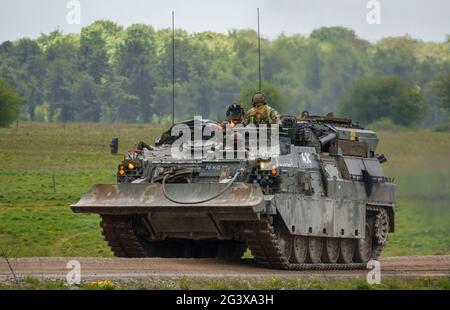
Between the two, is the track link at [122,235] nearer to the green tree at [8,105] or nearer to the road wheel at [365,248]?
the road wheel at [365,248]

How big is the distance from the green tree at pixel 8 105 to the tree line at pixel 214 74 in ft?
0.75

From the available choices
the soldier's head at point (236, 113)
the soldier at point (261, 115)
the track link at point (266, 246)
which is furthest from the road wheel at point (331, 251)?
the soldier's head at point (236, 113)

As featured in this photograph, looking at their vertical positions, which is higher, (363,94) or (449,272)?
(363,94)

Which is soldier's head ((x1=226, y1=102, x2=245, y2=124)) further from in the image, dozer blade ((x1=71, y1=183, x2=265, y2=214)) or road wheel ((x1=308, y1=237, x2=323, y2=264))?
dozer blade ((x1=71, y1=183, x2=265, y2=214))

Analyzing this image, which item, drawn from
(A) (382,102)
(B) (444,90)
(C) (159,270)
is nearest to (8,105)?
(B) (444,90)

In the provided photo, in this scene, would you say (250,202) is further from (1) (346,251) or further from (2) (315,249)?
(1) (346,251)

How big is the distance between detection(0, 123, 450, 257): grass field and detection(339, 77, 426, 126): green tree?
4.47m

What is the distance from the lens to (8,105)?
85188 millimetres

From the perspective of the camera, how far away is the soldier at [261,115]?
33.0 m

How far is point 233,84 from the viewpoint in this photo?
8912cm
